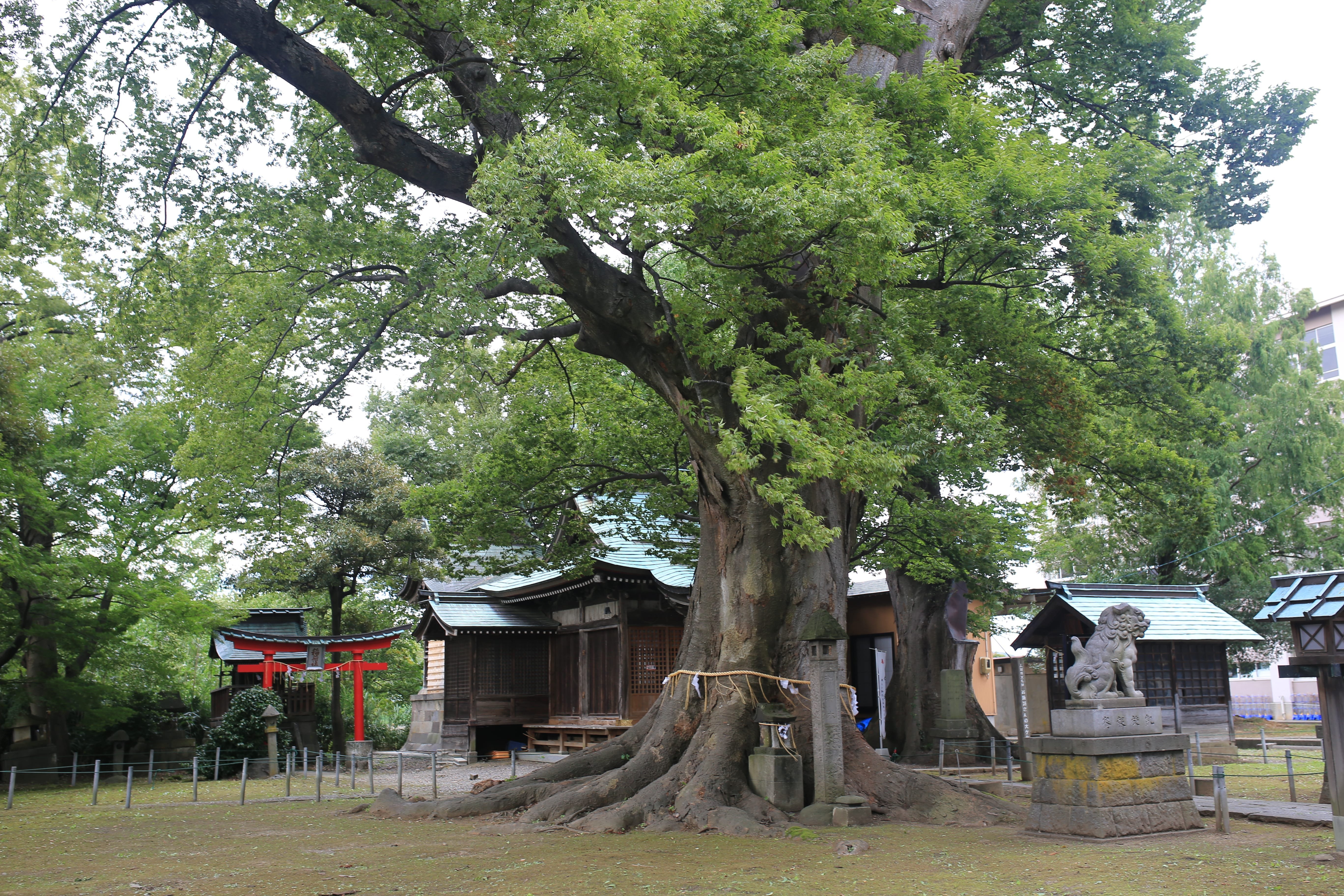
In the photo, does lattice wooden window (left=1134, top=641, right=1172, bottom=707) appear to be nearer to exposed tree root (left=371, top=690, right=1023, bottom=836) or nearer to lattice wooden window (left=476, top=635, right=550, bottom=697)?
exposed tree root (left=371, top=690, right=1023, bottom=836)

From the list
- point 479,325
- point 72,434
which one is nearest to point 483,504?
point 479,325

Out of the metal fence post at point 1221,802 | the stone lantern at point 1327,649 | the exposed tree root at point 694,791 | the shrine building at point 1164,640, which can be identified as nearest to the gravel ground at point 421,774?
the exposed tree root at point 694,791

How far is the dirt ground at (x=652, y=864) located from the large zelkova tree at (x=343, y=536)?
1469 centimetres

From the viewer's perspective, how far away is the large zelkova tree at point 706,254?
930 centimetres

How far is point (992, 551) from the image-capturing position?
1744 centimetres

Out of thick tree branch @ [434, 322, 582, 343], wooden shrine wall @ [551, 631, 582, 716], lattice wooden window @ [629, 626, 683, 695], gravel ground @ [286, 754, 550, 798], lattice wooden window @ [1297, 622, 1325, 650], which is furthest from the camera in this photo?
wooden shrine wall @ [551, 631, 582, 716]

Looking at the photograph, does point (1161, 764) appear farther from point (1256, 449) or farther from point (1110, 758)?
point (1256, 449)

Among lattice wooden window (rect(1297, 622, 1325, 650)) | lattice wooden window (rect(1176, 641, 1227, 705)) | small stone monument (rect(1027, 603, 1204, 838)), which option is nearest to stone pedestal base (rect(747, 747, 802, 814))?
small stone monument (rect(1027, 603, 1204, 838))

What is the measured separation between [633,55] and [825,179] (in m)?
2.33

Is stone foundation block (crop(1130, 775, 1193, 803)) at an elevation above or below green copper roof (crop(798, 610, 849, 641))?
below

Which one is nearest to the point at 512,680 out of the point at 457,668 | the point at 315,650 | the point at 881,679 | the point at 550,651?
the point at 550,651

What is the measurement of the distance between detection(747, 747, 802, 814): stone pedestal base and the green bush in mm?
13795

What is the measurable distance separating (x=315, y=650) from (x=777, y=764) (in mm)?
16679

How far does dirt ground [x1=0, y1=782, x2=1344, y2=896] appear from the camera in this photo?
706 cm
